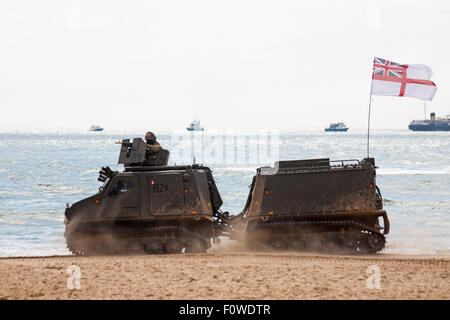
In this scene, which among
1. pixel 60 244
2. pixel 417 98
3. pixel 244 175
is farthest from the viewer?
pixel 244 175

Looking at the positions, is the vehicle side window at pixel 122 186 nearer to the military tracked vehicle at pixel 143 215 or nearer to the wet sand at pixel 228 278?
the military tracked vehicle at pixel 143 215

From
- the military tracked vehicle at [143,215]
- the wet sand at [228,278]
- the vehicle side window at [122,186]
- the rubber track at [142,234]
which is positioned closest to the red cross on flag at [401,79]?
the wet sand at [228,278]

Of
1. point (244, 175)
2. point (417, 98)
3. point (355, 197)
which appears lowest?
point (244, 175)

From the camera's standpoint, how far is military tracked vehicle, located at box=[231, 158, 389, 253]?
14.9 metres

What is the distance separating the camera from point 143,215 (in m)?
15.0

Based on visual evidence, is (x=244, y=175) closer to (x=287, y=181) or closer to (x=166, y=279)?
(x=287, y=181)

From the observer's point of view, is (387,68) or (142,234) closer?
(142,234)

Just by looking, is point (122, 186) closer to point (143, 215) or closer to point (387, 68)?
point (143, 215)

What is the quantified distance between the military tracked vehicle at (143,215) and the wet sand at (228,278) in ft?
2.74

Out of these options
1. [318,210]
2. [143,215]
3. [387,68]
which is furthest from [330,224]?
[387,68]

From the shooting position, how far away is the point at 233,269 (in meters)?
12.2

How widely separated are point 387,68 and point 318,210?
16.0 feet
